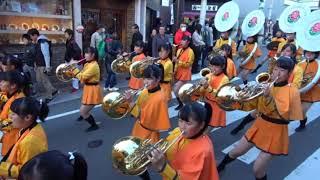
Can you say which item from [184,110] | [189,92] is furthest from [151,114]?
[184,110]

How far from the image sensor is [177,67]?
23.4 feet

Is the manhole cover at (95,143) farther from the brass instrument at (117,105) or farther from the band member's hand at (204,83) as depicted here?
the band member's hand at (204,83)

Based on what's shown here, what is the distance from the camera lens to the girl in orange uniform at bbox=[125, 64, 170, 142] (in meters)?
3.80

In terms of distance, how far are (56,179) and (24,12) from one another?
32.0ft

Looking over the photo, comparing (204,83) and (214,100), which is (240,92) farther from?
(214,100)

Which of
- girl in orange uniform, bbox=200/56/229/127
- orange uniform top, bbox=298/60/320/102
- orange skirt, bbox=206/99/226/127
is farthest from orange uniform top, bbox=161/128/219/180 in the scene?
orange uniform top, bbox=298/60/320/102

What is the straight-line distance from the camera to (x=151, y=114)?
12.4ft

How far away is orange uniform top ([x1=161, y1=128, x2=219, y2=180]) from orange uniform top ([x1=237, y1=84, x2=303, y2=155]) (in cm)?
130

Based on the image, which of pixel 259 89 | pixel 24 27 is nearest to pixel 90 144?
pixel 259 89

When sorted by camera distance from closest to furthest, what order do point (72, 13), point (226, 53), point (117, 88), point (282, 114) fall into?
point (282, 114)
point (226, 53)
point (117, 88)
point (72, 13)

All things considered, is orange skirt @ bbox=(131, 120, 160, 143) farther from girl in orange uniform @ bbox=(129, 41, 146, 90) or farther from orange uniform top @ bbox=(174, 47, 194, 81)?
orange uniform top @ bbox=(174, 47, 194, 81)

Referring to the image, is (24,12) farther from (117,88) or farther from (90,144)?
(90,144)

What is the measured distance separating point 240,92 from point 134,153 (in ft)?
6.15

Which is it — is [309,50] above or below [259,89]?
above
